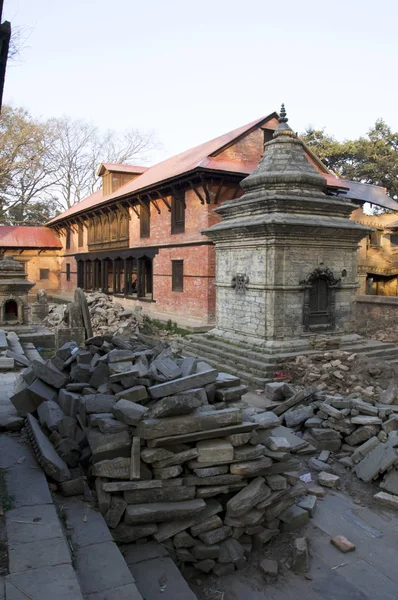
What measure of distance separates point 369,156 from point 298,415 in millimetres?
30071

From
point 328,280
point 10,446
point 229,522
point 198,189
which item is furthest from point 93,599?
point 198,189

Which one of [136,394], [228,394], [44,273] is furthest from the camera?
[44,273]

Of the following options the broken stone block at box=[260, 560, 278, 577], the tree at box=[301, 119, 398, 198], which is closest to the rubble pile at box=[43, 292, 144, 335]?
the broken stone block at box=[260, 560, 278, 577]

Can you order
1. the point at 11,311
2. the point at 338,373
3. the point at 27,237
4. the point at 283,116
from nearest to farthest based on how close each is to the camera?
the point at 338,373 < the point at 283,116 < the point at 11,311 < the point at 27,237

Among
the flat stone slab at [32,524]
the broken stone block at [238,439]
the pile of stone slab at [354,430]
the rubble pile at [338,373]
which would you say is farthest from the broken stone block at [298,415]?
the flat stone slab at [32,524]

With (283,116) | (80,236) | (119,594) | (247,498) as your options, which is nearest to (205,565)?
(247,498)

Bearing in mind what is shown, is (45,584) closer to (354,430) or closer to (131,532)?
(131,532)

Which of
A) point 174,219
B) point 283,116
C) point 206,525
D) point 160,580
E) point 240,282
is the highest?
point 283,116

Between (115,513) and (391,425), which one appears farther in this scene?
(391,425)

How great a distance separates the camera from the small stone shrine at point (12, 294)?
1399 centimetres

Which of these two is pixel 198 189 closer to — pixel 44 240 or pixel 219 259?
pixel 219 259

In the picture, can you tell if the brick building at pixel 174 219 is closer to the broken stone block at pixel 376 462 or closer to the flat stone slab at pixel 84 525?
the broken stone block at pixel 376 462

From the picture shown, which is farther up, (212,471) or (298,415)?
(212,471)

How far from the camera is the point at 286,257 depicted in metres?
10.9
